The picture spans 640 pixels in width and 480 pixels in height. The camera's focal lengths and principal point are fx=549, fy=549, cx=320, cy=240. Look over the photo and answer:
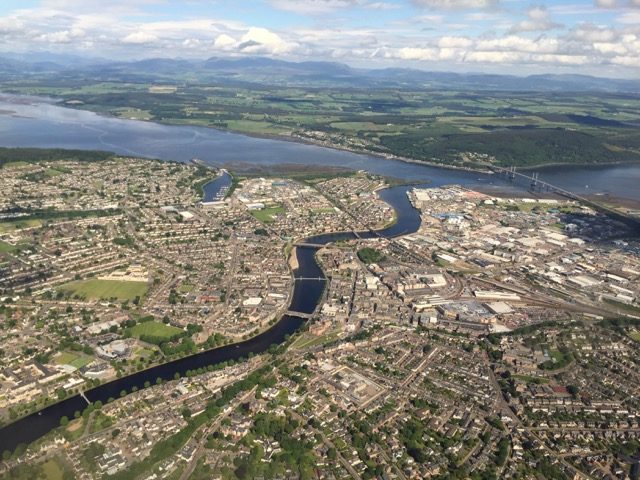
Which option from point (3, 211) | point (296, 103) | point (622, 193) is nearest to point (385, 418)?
point (3, 211)

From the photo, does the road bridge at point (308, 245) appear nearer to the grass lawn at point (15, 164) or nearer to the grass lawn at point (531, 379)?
the grass lawn at point (531, 379)

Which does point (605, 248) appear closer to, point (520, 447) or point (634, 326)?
point (634, 326)

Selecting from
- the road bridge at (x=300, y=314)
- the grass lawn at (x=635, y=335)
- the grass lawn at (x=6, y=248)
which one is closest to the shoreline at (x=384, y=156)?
the grass lawn at (x=635, y=335)

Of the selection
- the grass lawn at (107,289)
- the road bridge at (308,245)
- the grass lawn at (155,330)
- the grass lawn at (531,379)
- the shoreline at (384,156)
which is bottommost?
the shoreline at (384,156)

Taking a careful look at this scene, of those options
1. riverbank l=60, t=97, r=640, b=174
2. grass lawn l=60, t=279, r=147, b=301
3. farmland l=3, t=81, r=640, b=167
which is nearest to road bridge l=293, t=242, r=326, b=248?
grass lawn l=60, t=279, r=147, b=301

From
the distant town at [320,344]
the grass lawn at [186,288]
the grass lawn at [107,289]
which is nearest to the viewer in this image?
the distant town at [320,344]

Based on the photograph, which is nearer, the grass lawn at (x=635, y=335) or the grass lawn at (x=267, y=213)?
the grass lawn at (x=635, y=335)
